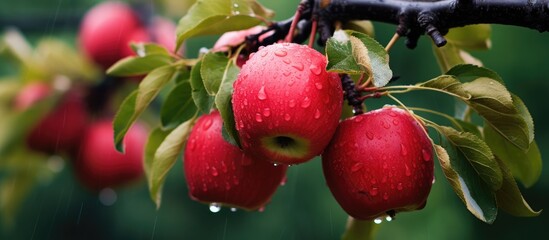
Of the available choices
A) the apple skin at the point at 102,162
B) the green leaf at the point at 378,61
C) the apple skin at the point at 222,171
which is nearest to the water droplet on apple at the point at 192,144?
the apple skin at the point at 222,171

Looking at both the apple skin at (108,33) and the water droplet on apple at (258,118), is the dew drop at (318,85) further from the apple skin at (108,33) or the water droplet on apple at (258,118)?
the apple skin at (108,33)

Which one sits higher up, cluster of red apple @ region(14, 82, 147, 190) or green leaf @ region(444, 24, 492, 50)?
green leaf @ region(444, 24, 492, 50)

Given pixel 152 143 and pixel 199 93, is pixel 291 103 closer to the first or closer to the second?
pixel 199 93

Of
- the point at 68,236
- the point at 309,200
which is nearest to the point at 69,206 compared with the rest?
the point at 68,236

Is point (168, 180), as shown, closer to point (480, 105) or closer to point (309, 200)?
point (309, 200)

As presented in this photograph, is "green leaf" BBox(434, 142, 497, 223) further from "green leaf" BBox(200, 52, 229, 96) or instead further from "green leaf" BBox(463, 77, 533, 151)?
"green leaf" BBox(200, 52, 229, 96)

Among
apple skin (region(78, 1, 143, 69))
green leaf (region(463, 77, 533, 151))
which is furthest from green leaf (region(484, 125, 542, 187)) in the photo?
apple skin (region(78, 1, 143, 69))
